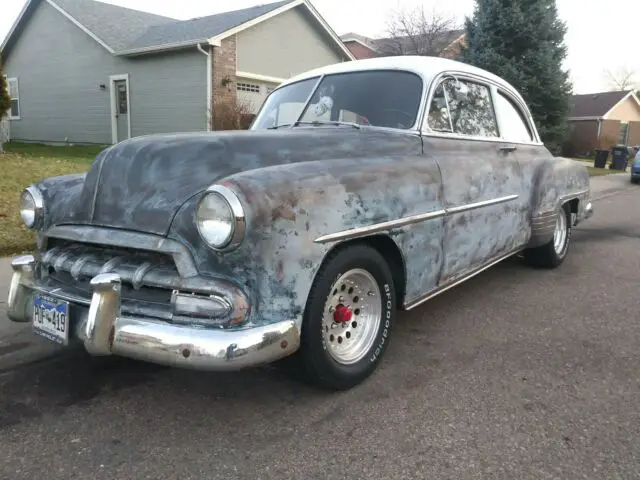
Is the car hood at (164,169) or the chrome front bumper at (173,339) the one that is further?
the car hood at (164,169)

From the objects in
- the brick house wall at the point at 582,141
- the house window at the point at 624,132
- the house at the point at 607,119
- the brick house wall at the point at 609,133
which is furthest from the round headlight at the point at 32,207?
the house window at the point at 624,132

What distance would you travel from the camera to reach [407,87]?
3.85 meters

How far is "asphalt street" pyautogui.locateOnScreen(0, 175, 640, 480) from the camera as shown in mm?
2373

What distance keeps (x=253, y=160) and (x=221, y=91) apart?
44.6 ft

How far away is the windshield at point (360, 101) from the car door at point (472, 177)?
0.59 feet

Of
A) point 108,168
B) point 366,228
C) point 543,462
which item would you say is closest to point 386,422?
point 543,462

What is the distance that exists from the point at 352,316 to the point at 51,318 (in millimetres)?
1533

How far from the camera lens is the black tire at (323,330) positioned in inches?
105

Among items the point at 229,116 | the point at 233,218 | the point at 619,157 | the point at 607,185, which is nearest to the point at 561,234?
the point at 233,218

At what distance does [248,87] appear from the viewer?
670 inches

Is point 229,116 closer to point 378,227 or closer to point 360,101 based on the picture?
point 360,101

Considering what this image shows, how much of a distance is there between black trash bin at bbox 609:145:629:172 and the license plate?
79.1 feet

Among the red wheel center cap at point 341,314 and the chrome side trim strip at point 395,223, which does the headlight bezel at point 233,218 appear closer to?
the chrome side trim strip at point 395,223

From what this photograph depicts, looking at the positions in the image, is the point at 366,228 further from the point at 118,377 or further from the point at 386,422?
the point at 118,377
